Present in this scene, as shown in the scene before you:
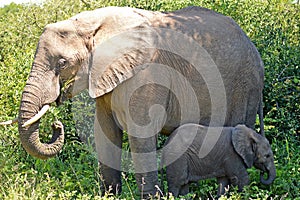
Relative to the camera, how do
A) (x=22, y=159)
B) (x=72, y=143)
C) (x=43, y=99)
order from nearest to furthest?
(x=43, y=99) → (x=22, y=159) → (x=72, y=143)

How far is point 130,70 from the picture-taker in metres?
4.77

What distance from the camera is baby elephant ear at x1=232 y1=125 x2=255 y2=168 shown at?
200 inches

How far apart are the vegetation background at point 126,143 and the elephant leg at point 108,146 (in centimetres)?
10

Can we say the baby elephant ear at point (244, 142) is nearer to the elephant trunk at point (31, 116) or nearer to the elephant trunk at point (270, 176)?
the elephant trunk at point (270, 176)

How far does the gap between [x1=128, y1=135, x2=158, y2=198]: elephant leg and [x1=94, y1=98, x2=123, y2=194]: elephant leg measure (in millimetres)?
330

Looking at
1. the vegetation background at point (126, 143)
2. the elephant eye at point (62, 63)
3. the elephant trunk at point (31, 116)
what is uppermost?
the elephant eye at point (62, 63)

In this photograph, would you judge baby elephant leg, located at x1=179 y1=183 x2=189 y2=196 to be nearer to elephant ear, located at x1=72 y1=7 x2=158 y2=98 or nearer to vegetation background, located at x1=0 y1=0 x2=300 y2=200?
vegetation background, located at x1=0 y1=0 x2=300 y2=200

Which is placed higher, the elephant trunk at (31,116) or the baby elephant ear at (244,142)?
the elephant trunk at (31,116)

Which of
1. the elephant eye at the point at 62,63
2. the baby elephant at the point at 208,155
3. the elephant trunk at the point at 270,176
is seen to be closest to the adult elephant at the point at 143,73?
the elephant eye at the point at 62,63

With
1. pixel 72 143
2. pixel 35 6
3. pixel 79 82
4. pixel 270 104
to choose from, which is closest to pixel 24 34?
pixel 35 6

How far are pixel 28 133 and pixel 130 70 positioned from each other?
888 mm

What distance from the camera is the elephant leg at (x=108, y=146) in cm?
528

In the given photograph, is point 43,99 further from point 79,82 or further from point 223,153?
point 223,153

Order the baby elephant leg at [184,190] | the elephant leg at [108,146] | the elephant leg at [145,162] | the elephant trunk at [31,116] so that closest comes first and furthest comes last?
the elephant trunk at [31,116] → the elephant leg at [145,162] → the baby elephant leg at [184,190] → the elephant leg at [108,146]
